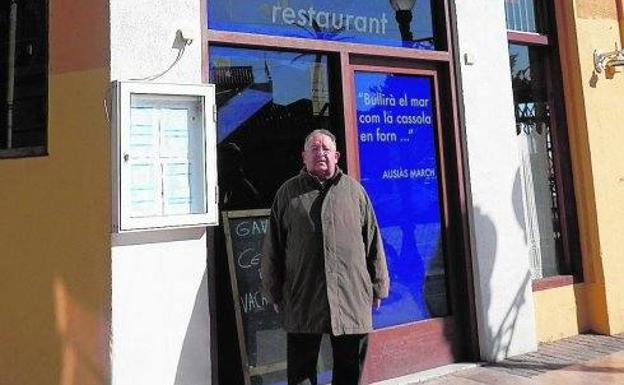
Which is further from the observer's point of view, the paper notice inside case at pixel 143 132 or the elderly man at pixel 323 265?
the paper notice inside case at pixel 143 132

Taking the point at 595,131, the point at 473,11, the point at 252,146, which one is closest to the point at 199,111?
the point at 252,146

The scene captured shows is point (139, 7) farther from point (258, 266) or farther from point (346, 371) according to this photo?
point (346, 371)

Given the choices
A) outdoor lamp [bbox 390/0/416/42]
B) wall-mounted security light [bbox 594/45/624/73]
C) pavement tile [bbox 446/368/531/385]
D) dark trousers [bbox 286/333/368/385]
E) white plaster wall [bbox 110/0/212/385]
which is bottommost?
pavement tile [bbox 446/368/531/385]

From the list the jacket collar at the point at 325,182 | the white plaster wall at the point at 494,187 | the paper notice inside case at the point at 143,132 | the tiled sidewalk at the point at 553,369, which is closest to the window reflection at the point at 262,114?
the paper notice inside case at the point at 143,132

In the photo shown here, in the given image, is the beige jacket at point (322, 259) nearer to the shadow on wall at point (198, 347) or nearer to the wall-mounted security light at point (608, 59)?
the shadow on wall at point (198, 347)

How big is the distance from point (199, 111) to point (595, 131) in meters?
4.06

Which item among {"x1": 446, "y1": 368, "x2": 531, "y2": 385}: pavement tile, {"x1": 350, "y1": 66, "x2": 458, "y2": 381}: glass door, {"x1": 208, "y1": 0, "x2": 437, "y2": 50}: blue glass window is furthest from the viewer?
{"x1": 350, "y1": 66, "x2": 458, "y2": 381}: glass door

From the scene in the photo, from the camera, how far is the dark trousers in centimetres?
334

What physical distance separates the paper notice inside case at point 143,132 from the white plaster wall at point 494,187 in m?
2.65

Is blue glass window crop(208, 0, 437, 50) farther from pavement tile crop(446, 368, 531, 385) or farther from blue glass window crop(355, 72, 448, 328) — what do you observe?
pavement tile crop(446, 368, 531, 385)

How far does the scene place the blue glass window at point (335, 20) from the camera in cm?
418

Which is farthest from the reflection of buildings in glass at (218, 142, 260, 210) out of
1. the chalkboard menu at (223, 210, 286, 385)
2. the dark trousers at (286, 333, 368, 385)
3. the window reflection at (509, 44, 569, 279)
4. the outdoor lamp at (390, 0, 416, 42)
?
the window reflection at (509, 44, 569, 279)

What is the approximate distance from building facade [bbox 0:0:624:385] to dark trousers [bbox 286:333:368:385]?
1.58 feet

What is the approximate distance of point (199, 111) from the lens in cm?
368
